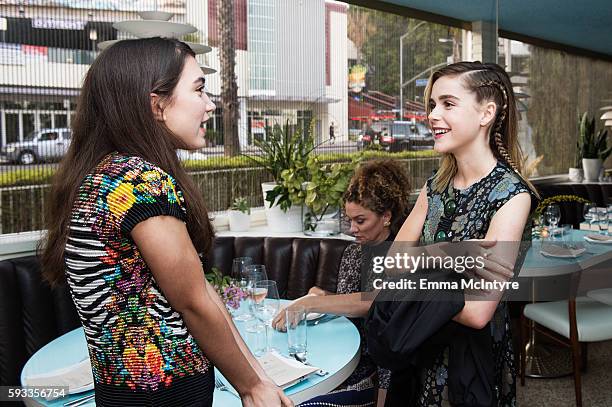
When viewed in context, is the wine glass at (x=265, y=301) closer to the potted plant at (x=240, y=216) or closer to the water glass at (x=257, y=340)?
the water glass at (x=257, y=340)

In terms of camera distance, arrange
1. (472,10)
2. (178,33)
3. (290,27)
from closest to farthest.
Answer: (178,33), (290,27), (472,10)

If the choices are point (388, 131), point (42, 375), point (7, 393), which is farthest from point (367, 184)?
point (388, 131)

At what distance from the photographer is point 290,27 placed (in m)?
4.33

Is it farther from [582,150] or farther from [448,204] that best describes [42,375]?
[582,150]

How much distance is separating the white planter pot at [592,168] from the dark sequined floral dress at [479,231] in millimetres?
6206

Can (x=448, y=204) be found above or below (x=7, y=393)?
above

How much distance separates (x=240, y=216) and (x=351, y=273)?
4.87ft

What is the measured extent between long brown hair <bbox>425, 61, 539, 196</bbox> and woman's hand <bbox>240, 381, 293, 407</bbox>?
0.87 meters

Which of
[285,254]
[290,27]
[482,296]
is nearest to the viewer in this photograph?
[482,296]

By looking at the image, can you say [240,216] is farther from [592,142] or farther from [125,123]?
[592,142]

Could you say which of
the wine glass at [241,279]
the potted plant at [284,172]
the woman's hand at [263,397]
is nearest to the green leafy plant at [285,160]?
the potted plant at [284,172]

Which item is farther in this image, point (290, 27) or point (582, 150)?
point (582, 150)

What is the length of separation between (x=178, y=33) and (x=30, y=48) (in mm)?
850

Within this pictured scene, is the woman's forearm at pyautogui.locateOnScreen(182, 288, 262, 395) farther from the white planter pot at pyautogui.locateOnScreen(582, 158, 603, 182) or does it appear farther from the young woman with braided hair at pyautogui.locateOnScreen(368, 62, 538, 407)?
the white planter pot at pyautogui.locateOnScreen(582, 158, 603, 182)
